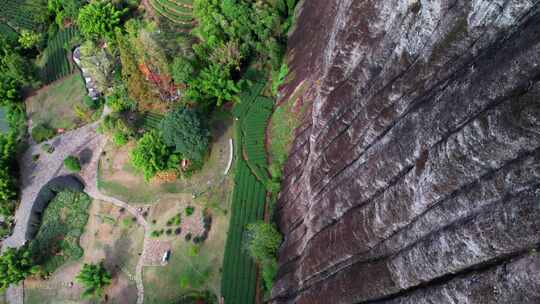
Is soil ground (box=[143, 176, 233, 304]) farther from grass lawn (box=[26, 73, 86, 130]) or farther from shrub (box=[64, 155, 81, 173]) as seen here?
grass lawn (box=[26, 73, 86, 130])

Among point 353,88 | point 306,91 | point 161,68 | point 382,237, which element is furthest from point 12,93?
point 382,237

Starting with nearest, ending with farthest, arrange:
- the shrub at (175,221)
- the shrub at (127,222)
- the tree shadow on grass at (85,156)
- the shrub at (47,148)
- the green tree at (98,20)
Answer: the shrub at (175,221) < the shrub at (127,222) < the tree shadow on grass at (85,156) < the shrub at (47,148) < the green tree at (98,20)

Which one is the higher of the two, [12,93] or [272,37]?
[272,37]

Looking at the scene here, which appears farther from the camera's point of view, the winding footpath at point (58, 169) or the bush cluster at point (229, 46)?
the winding footpath at point (58, 169)

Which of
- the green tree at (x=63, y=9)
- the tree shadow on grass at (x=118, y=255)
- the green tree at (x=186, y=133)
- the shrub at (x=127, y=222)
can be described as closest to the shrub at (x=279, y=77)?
the green tree at (x=186, y=133)

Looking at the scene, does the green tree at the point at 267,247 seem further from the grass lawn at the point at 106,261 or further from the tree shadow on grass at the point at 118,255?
the tree shadow on grass at the point at 118,255

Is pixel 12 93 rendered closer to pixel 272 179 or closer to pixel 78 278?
pixel 78 278
